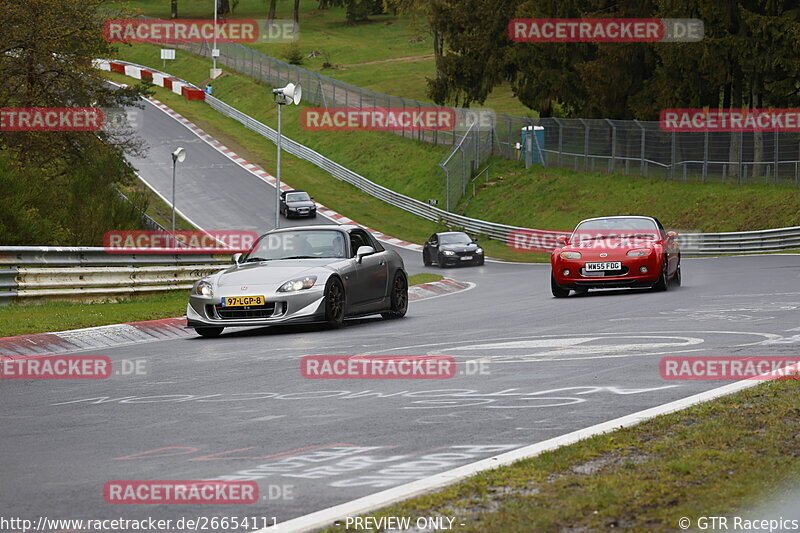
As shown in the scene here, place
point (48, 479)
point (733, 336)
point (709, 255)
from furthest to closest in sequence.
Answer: point (709, 255), point (733, 336), point (48, 479)

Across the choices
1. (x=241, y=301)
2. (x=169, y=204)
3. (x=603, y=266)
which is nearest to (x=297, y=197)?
(x=169, y=204)

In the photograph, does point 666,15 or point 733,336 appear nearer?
point 733,336

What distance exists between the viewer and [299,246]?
1706cm

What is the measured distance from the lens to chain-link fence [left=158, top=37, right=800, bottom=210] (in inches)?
1826

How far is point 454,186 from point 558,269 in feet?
127

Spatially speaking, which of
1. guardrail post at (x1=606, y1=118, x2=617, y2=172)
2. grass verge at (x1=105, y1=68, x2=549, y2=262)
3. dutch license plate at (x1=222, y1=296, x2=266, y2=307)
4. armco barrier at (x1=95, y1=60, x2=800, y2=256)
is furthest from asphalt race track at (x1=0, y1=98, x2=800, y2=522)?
guardrail post at (x1=606, y1=118, x2=617, y2=172)

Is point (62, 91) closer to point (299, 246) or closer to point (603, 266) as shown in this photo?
point (603, 266)

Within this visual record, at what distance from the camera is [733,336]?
12.9 metres

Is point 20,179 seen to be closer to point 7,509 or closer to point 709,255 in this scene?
point 7,509

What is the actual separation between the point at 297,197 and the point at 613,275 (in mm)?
38649

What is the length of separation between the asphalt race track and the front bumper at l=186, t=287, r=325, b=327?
269 millimetres

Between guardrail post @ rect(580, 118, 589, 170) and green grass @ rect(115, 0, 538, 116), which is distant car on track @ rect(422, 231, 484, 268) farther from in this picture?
green grass @ rect(115, 0, 538, 116)

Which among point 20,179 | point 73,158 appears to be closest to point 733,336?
point 20,179

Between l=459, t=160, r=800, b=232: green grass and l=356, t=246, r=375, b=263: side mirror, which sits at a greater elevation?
l=356, t=246, r=375, b=263: side mirror
